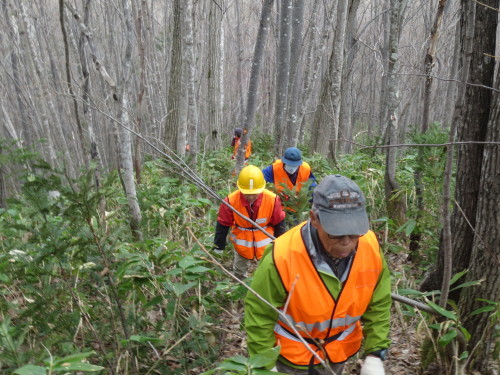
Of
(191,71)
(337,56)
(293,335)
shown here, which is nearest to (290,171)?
(191,71)

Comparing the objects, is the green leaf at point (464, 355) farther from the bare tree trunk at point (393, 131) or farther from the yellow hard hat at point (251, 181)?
the bare tree trunk at point (393, 131)

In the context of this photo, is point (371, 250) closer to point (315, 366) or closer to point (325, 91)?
point (315, 366)

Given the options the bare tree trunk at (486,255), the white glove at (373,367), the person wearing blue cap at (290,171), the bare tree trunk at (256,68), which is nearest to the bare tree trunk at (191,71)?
the bare tree trunk at (256,68)

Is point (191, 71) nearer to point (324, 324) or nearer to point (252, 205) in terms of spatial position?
point (252, 205)

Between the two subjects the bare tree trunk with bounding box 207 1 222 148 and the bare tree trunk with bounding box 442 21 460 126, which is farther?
the bare tree trunk with bounding box 207 1 222 148

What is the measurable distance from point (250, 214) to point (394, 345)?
1950 millimetres

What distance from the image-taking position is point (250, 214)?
4301 mm

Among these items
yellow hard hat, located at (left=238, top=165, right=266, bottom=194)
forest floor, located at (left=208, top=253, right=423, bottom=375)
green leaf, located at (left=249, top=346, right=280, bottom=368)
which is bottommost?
forest floor, located at (left=208, top=253, right=423, bottom=375)

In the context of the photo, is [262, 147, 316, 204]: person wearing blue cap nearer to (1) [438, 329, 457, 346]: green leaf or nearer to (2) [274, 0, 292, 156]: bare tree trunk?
(2) [274, 0, 292, 156]: bare tree trunk

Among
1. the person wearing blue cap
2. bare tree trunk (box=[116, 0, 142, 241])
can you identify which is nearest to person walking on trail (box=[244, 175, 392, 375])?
bare tree trunk (box=[116, 0, 142, 241])

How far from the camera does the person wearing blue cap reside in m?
5.38

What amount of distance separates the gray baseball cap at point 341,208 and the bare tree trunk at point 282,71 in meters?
5.79

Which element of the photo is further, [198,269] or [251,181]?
[251,181]

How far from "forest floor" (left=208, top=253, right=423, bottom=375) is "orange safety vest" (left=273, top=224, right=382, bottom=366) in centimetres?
101
